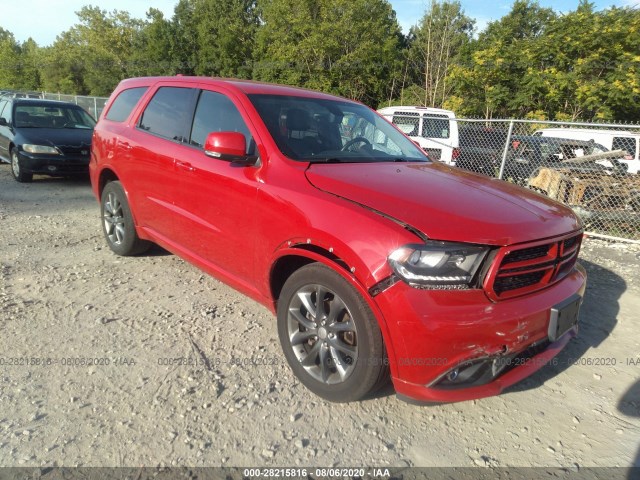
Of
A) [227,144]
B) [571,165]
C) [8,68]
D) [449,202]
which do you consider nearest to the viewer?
[449,202]

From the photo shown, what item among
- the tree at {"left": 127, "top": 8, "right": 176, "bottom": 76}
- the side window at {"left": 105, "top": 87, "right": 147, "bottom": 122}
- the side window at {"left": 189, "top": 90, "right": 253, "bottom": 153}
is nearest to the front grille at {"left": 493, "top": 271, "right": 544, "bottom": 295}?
the side window at {"left": 189, "top": 90, "right": 253, "bottom": 153}

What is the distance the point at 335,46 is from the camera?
28.3m

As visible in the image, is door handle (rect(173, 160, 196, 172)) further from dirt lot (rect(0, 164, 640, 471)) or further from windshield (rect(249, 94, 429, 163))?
dirt lot (rect(0, 164, 640, 471))

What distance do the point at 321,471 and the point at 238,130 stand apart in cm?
223

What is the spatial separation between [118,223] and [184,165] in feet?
5.46

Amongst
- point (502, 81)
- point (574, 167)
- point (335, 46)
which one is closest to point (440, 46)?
point (502, 81)

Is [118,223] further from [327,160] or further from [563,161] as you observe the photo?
[563,161]

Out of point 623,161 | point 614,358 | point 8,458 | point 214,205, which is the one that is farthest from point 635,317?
point 623,161

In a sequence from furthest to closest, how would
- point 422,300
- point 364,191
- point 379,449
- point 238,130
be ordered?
point 238,130 < point 364,191 < point 379,449 < point 422,300

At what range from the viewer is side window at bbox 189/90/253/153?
3.21m

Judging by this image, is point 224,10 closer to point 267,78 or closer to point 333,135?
point 267,78

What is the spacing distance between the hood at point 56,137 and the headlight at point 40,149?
79 millimetres

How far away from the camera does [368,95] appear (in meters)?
31.6

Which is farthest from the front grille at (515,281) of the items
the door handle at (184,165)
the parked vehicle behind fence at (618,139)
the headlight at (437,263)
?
the parked vehicle behind fence at (618,139)
